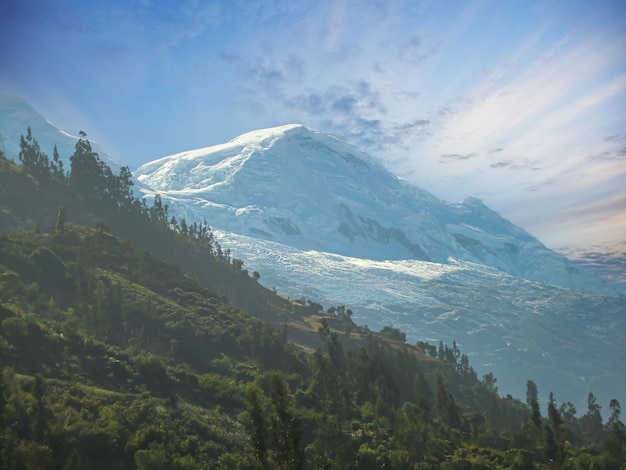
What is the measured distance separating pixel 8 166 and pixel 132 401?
375 ft

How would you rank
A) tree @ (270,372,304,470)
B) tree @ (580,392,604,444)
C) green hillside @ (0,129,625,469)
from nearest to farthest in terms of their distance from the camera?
tree @ (270,372,304,470) → green hillside @ (0,129,625,469) → tree @ (580,392,604,444)

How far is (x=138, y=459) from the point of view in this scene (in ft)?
147

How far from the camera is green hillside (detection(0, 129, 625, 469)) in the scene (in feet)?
150

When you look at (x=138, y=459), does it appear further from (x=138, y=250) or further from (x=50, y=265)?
(x=138, y=250)

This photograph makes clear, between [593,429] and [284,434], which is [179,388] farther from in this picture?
[593,429]

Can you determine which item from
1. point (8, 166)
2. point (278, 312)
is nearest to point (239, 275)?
point (278, 312)

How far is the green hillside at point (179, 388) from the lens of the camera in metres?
45.9

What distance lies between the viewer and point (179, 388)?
6644 centimetres

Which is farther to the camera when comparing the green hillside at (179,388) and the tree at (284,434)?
the green hillside at (179,388)

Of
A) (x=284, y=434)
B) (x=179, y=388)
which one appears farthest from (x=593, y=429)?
(x=284, y=434)

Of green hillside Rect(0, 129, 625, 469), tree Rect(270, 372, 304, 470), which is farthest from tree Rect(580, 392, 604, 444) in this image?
tree Rect(270, 372, 304, 470)

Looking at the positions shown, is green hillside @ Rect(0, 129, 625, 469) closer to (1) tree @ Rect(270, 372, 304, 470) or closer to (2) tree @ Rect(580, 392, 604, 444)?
(1) tree @ Rect(270, 372, 304, 470)

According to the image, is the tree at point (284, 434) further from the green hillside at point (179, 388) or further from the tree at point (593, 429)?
the tree at point (593, 429)

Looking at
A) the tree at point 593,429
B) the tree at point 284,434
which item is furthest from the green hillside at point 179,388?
the tree at point 593,429
